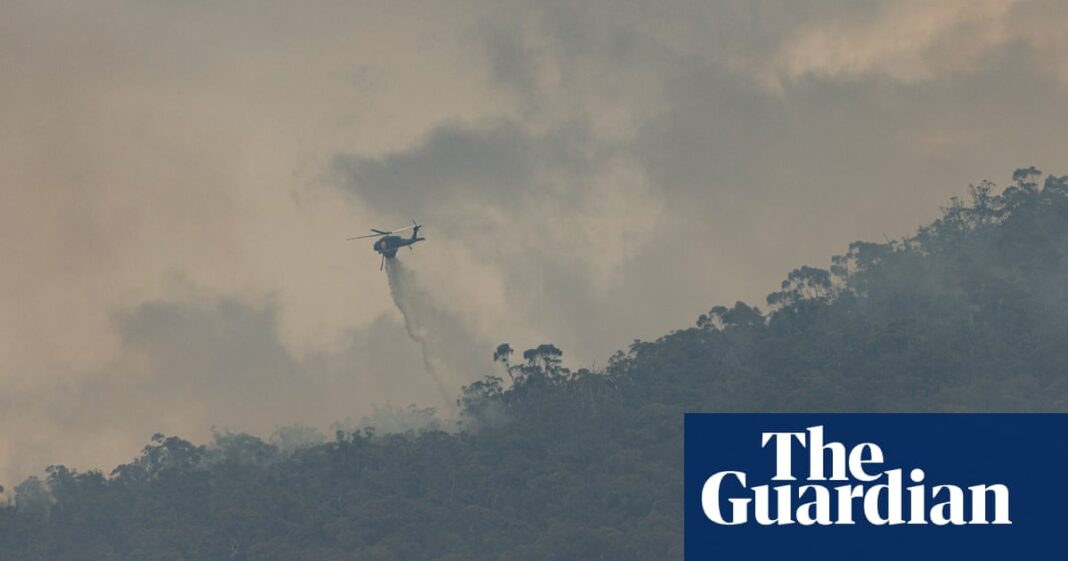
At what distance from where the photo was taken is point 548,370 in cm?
18700

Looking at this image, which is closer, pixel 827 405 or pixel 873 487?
pixel 873 487

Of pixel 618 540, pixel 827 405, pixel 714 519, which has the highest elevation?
pixel 827 405

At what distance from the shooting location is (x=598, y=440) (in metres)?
179

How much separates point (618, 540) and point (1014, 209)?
62.6 m

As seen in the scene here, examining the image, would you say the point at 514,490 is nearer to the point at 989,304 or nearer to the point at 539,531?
the point at 539,531

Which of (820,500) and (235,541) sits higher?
(235,541)

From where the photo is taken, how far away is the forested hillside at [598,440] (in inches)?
6417

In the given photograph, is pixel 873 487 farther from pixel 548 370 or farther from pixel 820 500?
pixel 548 370

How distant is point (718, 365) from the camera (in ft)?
617

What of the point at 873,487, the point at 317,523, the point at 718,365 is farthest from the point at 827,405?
the point at 873,487

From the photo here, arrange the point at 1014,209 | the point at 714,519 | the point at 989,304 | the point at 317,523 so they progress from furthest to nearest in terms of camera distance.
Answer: the point at 1014,209
the point at 989,304
the point at 317,523
the point at 714,519

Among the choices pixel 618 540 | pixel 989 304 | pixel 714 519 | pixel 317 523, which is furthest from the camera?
pixel 989 304

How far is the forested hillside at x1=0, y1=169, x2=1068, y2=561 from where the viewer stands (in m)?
163

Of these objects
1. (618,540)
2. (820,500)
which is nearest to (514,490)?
(618,540)
